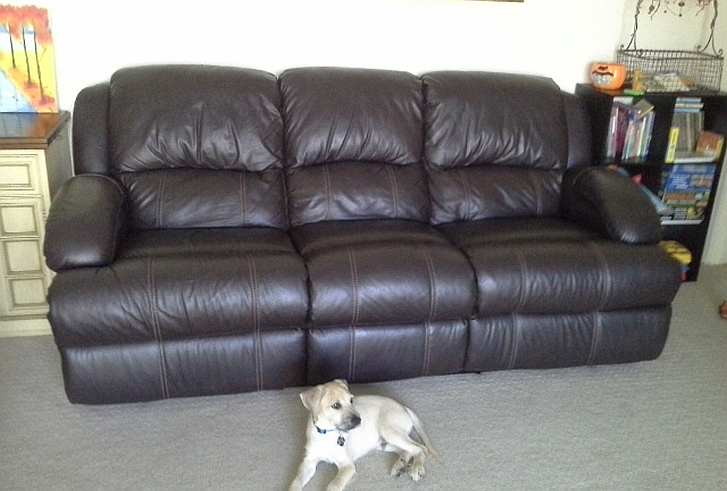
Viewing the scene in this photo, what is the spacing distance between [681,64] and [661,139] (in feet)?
1.60

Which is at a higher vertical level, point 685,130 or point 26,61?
point 26,61

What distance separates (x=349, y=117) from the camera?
9.02 feet

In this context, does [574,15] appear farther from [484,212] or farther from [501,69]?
[484,212]

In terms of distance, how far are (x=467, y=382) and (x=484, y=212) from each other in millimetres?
732

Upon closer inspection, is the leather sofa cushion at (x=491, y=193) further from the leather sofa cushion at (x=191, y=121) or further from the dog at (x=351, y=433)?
the dog at (x=351, y=433)

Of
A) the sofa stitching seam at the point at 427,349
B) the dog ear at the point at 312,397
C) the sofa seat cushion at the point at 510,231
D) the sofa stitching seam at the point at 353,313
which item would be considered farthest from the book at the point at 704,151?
the dog ear at the point at 312,397

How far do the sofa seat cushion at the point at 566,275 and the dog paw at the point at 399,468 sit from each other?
605 mm

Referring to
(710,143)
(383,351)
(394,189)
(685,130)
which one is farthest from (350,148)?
(710,143)

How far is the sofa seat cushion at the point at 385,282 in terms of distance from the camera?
2199 millimetres

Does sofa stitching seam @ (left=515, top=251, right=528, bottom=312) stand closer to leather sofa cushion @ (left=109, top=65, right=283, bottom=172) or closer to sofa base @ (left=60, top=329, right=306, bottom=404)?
sofa base @ (left=60, top=329, right=306, bottom=404)

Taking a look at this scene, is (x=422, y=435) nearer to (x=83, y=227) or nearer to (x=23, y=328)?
(x=83, y=227)

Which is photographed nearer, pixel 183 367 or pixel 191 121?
pixel 183 367

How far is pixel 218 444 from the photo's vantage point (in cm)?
209

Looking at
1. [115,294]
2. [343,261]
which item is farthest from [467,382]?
[115,294]
